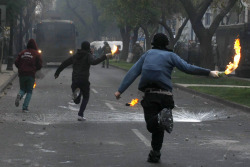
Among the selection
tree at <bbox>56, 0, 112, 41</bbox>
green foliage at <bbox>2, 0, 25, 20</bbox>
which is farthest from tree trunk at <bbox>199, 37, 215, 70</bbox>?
tree at <bbox>56, 0, 112, 41</bbox>

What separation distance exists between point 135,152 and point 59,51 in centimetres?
3756

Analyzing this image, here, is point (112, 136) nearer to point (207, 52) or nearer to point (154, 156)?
point (154, 156)

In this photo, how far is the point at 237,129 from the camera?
45.8ft

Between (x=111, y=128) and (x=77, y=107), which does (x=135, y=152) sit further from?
(x=77, y=107)

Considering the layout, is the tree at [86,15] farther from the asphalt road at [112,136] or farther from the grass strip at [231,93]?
the asphalt road at [112,136]

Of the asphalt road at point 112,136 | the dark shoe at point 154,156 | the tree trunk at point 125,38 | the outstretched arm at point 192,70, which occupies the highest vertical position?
the outstretched arm at point 192,70

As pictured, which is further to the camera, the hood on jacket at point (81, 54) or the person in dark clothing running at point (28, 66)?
the person in dark clothing running at point (28, 66)

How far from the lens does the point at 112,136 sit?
40.9ft

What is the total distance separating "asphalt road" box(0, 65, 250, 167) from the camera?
9.79 meters

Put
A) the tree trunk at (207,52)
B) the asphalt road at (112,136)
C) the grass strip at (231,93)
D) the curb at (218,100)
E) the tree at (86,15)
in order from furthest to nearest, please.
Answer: the tree at (86,15)
the tree trunk at (207,52)
the grass strip at (231,93)
the curb at (218,100)
the asphalt road at (112,136)

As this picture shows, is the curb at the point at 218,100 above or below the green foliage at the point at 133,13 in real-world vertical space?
below

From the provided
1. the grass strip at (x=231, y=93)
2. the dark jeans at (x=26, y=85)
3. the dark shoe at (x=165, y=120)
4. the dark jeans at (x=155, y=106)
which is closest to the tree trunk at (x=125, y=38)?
the grass strip at (x=231, y=93)

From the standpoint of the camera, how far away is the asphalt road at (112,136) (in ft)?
32.1

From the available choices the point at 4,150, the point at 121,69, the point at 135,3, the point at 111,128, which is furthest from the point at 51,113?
the point at 121,69
